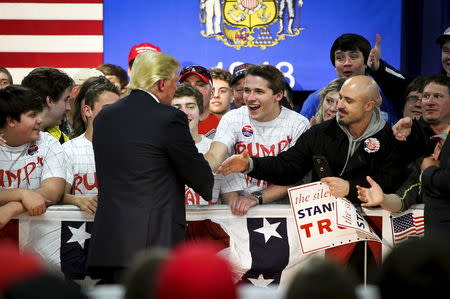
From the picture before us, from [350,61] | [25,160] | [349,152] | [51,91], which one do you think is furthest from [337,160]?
[51,91]

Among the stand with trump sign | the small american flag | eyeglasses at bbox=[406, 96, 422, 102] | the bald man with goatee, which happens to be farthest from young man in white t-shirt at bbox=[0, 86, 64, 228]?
eyeglasses at bbox=[406, 96, 422, 102]

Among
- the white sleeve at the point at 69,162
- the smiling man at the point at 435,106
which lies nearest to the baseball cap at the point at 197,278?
the white sleeve at the point at 69,162

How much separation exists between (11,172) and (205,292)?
3046 mm

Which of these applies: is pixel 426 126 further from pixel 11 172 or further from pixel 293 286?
→ pixel 293 286

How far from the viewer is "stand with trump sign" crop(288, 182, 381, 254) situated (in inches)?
135

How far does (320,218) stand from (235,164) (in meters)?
0.51

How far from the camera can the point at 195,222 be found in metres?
3.56

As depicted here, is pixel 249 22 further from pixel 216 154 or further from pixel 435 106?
pixel 216 154

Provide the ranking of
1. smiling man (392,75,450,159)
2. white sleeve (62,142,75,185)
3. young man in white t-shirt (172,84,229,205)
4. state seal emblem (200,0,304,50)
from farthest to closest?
state seal emblem (200,0,304,50) < smiling man (392,75,450,159) < young man in white t-shirt (172,84,229,205) < white sleeve (62,142,75,185)

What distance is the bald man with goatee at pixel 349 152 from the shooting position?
3531 millimetres

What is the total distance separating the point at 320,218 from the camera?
11.3ft

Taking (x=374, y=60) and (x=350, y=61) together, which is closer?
(x=374, y=60)

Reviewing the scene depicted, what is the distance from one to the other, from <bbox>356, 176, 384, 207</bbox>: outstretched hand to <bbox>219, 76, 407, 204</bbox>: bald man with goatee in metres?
0.07

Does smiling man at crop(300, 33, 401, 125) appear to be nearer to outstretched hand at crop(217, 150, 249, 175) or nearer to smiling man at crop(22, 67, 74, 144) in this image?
outstretched hand at crop(217, 150, 249, 175)
